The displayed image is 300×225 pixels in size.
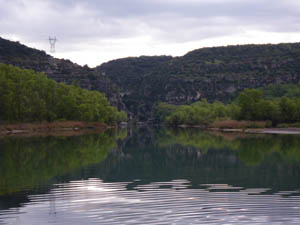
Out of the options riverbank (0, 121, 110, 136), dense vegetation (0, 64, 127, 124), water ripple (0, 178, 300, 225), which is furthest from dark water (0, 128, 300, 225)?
dense vegetation (0, 64, 127, 124)

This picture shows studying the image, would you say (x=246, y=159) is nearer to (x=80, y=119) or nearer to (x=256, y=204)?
(x=256, y=204)

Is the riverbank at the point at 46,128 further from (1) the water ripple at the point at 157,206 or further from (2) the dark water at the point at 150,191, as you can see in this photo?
(1) the water ripple at the point at 157,206

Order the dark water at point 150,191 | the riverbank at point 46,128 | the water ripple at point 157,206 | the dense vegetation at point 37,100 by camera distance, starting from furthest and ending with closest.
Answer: the dense vegetation at point 37,100 < the riverbank at point 46,128 < the dark water at point 150,191 < the water ripple at point 157,206

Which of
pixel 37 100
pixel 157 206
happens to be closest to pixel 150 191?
pixel 157 206

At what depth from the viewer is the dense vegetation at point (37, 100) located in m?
96.2

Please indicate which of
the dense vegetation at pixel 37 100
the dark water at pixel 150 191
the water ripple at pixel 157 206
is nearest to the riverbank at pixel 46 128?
the dense vegetation at pixel 37 100

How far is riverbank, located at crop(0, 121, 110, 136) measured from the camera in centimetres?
9194

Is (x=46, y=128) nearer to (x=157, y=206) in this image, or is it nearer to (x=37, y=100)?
(x=37, y=100)

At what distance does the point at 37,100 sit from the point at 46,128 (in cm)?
715

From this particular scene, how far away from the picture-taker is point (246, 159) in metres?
36.7

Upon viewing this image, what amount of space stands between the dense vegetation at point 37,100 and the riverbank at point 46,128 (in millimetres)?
1774

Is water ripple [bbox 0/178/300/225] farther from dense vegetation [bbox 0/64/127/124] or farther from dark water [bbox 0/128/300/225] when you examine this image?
dense vegetation [bbox 0/64/127/124]

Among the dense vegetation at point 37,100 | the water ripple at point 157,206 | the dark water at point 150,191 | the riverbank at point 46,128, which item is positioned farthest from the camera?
the dense vegetation at point 37,100

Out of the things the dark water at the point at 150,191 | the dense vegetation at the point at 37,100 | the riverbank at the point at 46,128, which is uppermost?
the dense vegetation at the point at 37,100
